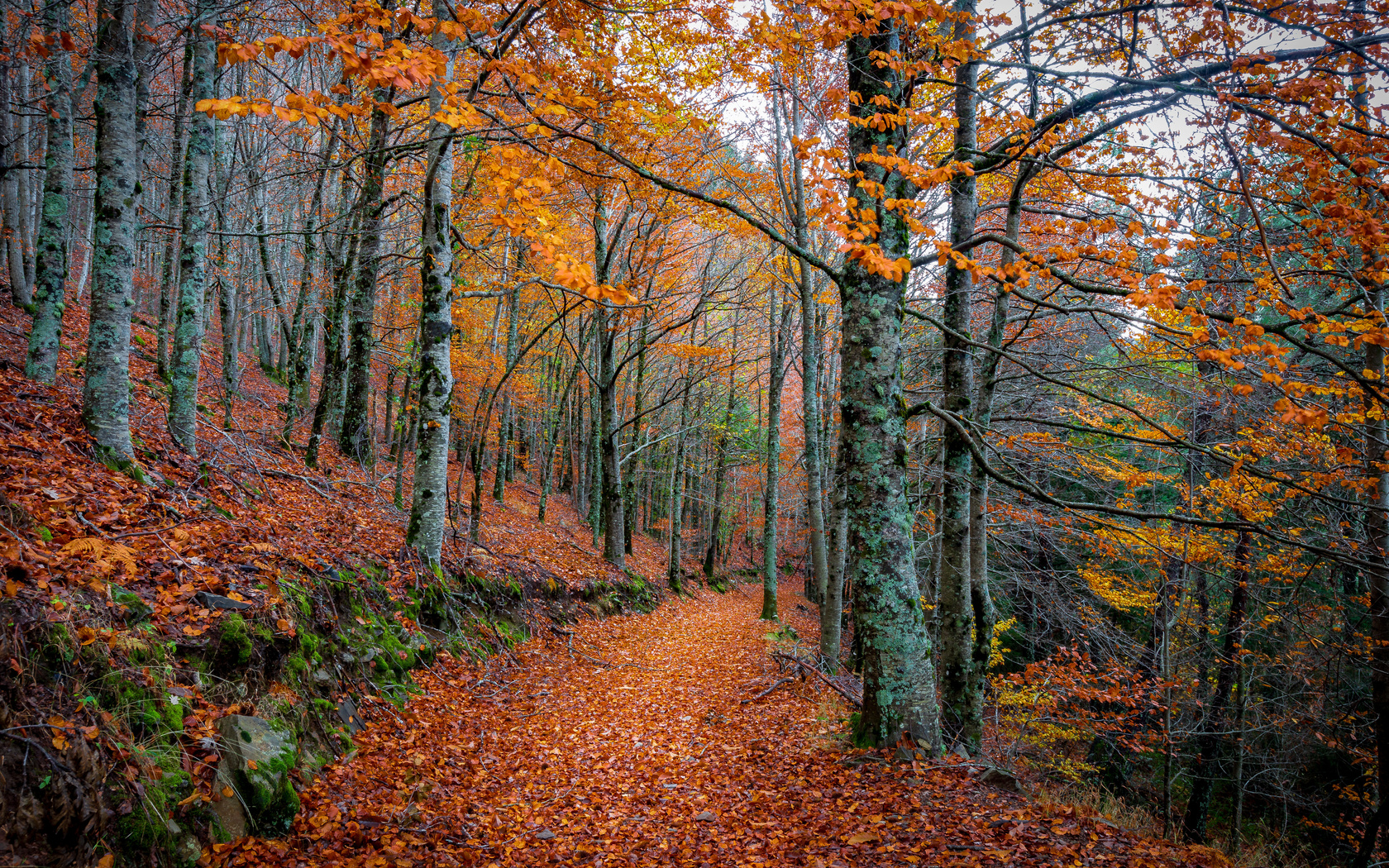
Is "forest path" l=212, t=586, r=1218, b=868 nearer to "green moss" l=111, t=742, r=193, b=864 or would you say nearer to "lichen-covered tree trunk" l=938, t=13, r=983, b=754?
"green moss" l=111, t=742, r=193, b=864

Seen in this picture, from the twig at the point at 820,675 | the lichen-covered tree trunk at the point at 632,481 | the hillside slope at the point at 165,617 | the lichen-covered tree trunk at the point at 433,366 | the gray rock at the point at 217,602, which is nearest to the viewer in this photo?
the hillside slope at the point at 165,617

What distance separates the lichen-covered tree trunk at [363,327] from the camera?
9992 millimetres

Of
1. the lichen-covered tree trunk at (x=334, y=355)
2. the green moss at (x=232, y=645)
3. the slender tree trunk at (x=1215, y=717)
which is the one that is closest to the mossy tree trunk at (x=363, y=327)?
the lichen-covered tree trunk at (x=334, y=355)

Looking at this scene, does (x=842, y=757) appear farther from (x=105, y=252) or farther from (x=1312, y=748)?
(x=1312, y=748)

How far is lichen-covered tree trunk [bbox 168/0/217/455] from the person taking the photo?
6.50 meters

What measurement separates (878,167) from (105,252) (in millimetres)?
7196

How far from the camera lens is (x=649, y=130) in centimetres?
1120

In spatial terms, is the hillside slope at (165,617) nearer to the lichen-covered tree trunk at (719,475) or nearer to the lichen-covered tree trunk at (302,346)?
the lichen-covered tree trunk at (302,346)

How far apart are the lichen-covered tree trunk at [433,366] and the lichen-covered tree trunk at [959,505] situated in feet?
20.5

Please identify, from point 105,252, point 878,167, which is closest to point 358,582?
point 105,252

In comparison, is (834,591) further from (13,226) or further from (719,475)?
(719,475)

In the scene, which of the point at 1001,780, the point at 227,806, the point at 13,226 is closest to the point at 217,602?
the point at 227,806

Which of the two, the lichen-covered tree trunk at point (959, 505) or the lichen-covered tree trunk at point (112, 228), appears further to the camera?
the lichen-covered tree trunk at point (959, 505)

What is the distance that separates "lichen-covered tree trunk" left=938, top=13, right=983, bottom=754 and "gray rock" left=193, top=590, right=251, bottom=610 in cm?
649
